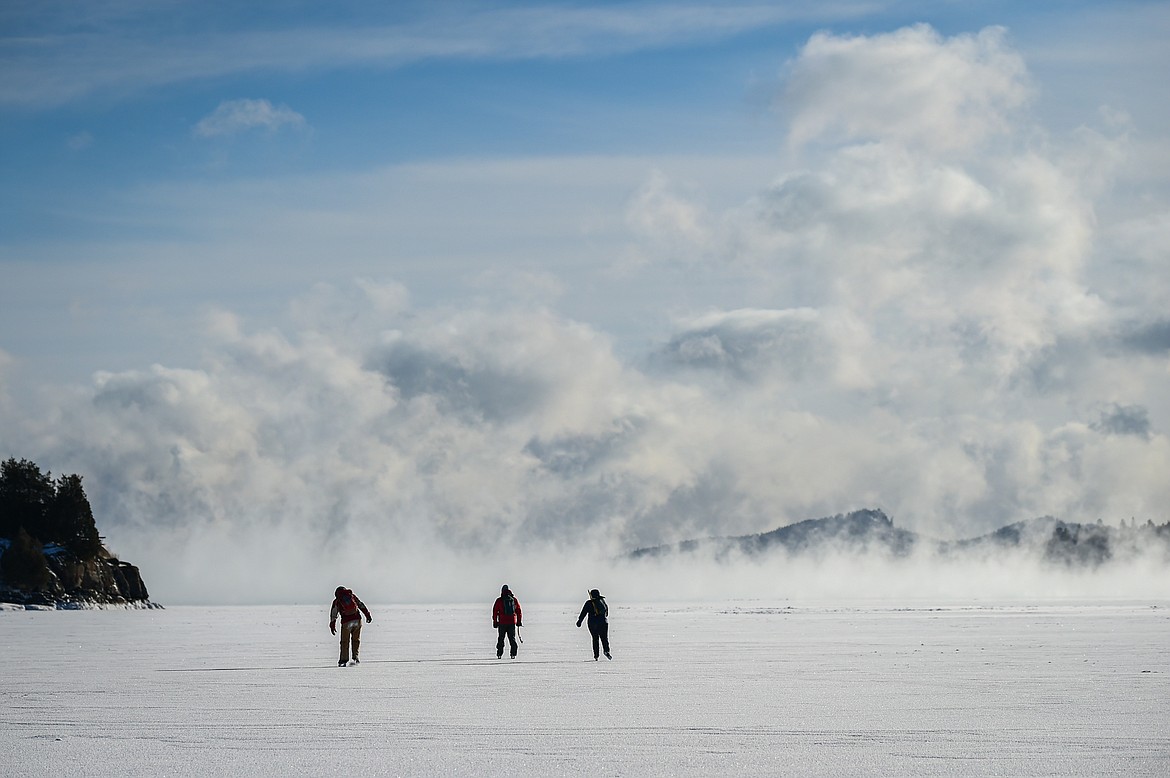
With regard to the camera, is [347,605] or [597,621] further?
[597,621]

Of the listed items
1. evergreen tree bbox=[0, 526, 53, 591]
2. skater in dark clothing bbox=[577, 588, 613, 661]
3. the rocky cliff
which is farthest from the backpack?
evergreen tree bbox=[0, 526, 53, 591]

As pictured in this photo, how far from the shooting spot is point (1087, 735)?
16.3 meters

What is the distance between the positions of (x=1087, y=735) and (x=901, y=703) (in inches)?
189

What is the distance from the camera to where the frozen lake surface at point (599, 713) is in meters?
14.4

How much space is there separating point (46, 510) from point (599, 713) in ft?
445

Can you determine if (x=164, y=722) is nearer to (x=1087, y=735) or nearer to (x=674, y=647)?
(x=1087, y=735)

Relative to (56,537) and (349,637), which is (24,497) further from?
(349,637)

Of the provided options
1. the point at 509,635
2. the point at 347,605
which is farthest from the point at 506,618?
the point at 347,605

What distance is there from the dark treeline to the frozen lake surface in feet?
363

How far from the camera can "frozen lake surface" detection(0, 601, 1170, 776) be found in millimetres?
14383

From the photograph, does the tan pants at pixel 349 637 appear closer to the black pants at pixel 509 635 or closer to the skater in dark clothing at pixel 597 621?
the black pants at pixel 509 635

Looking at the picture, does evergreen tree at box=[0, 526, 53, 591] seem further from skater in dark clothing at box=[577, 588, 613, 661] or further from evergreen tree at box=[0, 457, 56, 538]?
skater in dark clothing at box=[577, 588, 613, 661]

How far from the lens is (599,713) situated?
1978 cm

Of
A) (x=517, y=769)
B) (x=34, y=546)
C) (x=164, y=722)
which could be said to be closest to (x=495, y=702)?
(x=164, y=722)
